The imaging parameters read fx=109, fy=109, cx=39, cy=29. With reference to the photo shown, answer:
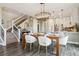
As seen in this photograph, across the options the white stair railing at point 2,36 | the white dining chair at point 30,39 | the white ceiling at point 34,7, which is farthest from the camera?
the white dining chair at point 30,39

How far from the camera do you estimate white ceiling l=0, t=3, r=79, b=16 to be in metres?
2.68

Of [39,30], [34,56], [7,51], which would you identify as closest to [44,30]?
[39,30]

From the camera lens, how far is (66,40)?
9.02 ft

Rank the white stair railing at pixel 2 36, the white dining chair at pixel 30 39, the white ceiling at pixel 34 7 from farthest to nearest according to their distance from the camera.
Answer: the white dining chair at pixel 30 39, the white stair railing at pixel 2 36, the white ceiling at pixel 34 7

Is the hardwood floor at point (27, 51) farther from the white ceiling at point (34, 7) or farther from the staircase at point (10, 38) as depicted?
the white ceiling at point (34, 7)

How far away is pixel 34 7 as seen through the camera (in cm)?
276

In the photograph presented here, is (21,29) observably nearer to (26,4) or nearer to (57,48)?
(26,4)

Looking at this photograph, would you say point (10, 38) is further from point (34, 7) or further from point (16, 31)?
point (34, 7)

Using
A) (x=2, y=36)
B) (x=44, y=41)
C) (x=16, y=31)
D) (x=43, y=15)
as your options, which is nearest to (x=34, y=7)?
(x=43, y=15)

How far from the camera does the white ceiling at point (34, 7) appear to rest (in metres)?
2.68

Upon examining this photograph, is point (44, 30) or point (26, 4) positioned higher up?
point (26, 4)

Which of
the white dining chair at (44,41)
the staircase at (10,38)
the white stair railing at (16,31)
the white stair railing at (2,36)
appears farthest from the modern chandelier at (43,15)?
the white stair railing at (2,36)

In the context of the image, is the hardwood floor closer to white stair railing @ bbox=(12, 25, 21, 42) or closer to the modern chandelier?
white stair railing @ bbox=(12, 25, 21, 42)

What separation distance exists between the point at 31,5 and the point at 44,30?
28.2 inches
